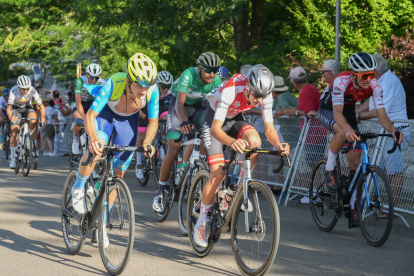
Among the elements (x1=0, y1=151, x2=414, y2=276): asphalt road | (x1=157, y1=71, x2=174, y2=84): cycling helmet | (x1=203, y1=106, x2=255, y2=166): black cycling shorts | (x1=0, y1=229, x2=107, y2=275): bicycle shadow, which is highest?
(x1=157, y1=71, x2=174, y2=84): cycling helmet

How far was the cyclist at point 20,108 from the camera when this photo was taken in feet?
41.8

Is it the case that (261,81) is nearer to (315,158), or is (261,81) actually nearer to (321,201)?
(321,201)

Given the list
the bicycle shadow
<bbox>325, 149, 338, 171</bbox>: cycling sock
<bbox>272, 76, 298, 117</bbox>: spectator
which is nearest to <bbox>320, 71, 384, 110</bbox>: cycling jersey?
<bbox>325, 149, 338, 171</bbox>: cycling sock

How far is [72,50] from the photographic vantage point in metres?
22.7

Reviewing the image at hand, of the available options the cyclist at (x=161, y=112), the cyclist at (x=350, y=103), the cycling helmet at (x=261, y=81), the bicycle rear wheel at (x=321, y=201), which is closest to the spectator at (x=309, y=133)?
the bicycle rear wheel at (x=321, y=201)

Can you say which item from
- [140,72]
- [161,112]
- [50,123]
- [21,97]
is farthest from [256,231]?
[50,123]

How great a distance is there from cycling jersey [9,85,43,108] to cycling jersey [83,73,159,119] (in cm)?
764

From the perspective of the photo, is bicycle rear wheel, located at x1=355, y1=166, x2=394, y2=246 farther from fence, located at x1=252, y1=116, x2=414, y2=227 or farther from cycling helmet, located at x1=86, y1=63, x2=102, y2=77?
cycling helmet, located at x1=86, y1=63, x2=102, y2=77

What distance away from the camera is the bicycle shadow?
17.3 feet

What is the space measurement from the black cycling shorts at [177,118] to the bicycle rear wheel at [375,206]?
8.01ft

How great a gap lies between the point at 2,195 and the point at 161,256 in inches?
189

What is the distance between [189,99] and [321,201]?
2.21 metres

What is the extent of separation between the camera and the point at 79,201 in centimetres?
552

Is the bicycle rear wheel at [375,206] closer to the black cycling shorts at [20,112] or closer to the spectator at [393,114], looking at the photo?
the spectator at [393,114]
